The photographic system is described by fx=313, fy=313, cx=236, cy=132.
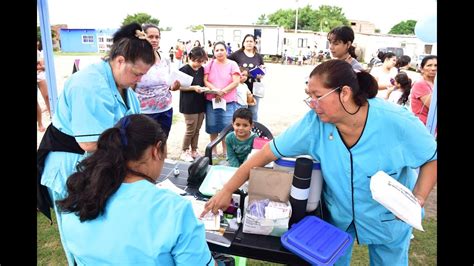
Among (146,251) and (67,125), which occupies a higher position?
(67,125)

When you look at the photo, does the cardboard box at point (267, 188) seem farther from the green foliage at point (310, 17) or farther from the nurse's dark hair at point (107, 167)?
the green foliage at point (310, 17)

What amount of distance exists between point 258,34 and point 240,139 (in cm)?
1974

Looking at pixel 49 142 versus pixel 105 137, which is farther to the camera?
pixel 49 142

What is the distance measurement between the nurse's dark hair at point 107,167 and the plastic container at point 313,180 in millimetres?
762

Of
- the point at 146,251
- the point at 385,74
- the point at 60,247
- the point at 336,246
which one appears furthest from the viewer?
the point at 385,74

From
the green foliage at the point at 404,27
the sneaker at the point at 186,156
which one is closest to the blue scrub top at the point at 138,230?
the sneaker at the point at 186,156

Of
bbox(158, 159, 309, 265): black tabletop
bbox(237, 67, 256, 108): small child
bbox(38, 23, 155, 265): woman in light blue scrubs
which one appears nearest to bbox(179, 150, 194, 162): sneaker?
bbox(237, 67, 256, 108): small child

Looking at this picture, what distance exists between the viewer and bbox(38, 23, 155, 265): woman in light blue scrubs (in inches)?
63.6

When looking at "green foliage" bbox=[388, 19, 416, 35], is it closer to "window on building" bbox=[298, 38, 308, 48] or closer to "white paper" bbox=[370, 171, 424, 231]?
"window on building" bbox=[298, 38, 308, 48]

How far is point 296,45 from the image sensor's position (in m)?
25.1

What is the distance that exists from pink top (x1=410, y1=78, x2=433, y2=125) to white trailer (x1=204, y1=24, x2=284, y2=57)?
1855 cm
